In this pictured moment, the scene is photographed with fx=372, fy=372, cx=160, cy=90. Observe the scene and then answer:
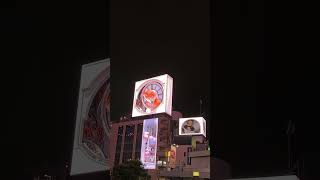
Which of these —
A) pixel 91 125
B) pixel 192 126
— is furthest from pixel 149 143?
pixel 91 125

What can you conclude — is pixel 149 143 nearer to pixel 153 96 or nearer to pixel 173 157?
pixel 173 157

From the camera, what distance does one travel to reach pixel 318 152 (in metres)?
3.09

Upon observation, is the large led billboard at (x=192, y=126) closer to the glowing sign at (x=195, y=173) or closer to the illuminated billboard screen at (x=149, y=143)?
the illuminated billboard screen at (x=149, y=143)

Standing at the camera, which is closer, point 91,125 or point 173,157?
point 91,125

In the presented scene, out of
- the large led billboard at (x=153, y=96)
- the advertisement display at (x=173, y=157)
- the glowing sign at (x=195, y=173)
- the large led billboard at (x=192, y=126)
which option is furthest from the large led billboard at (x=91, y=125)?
the large led billboard at (x=192, y=126)

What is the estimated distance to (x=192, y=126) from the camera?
27.7m

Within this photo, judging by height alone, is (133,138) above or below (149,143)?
above

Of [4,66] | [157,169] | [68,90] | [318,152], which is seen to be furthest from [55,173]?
[157,169]

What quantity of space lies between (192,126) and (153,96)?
3.84 metres

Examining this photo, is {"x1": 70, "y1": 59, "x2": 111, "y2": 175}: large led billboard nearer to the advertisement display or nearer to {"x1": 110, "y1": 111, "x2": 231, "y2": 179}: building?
{"x1": 110, "y1": 111, "x2": 231, "y2": 179}: building

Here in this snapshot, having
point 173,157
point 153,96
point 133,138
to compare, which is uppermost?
point 153,96

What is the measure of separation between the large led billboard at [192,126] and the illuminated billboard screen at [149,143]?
2.08m

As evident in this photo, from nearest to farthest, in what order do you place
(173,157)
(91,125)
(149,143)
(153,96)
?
1. (91,125)
2. (173,157)
3. (153,96)
4. (149,143)

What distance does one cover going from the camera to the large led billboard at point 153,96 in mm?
26031
